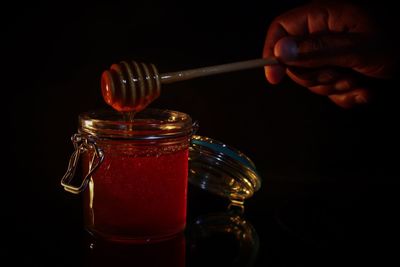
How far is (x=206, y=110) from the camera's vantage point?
48.5 inches

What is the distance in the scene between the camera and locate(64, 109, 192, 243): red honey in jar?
0.72 m

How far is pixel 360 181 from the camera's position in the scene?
118cm

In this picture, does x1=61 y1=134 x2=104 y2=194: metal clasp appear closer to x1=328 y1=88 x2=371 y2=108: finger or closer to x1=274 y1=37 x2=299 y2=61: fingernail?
x1=274 y1=37 x2=299 y2=61: fingernail

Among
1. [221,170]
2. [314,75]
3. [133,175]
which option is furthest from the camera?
[314,75]

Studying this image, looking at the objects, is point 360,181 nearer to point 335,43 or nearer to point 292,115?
point 292,115

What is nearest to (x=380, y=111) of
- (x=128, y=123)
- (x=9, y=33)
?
(x=128, y=123)

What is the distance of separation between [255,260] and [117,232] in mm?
206

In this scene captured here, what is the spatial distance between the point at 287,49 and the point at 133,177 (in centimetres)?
41

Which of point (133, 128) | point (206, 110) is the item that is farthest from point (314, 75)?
point (133, 128)

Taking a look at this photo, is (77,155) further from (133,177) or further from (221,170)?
(221,170)

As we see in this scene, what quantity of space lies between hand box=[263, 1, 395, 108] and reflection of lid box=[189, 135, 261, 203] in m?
0.23

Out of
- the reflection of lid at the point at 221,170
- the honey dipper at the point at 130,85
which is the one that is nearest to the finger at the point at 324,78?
the reflection of lid at the point at 221,170

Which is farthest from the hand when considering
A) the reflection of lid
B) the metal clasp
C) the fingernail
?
the metal clasp

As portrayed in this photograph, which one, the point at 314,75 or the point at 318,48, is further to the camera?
the point at 314,75
